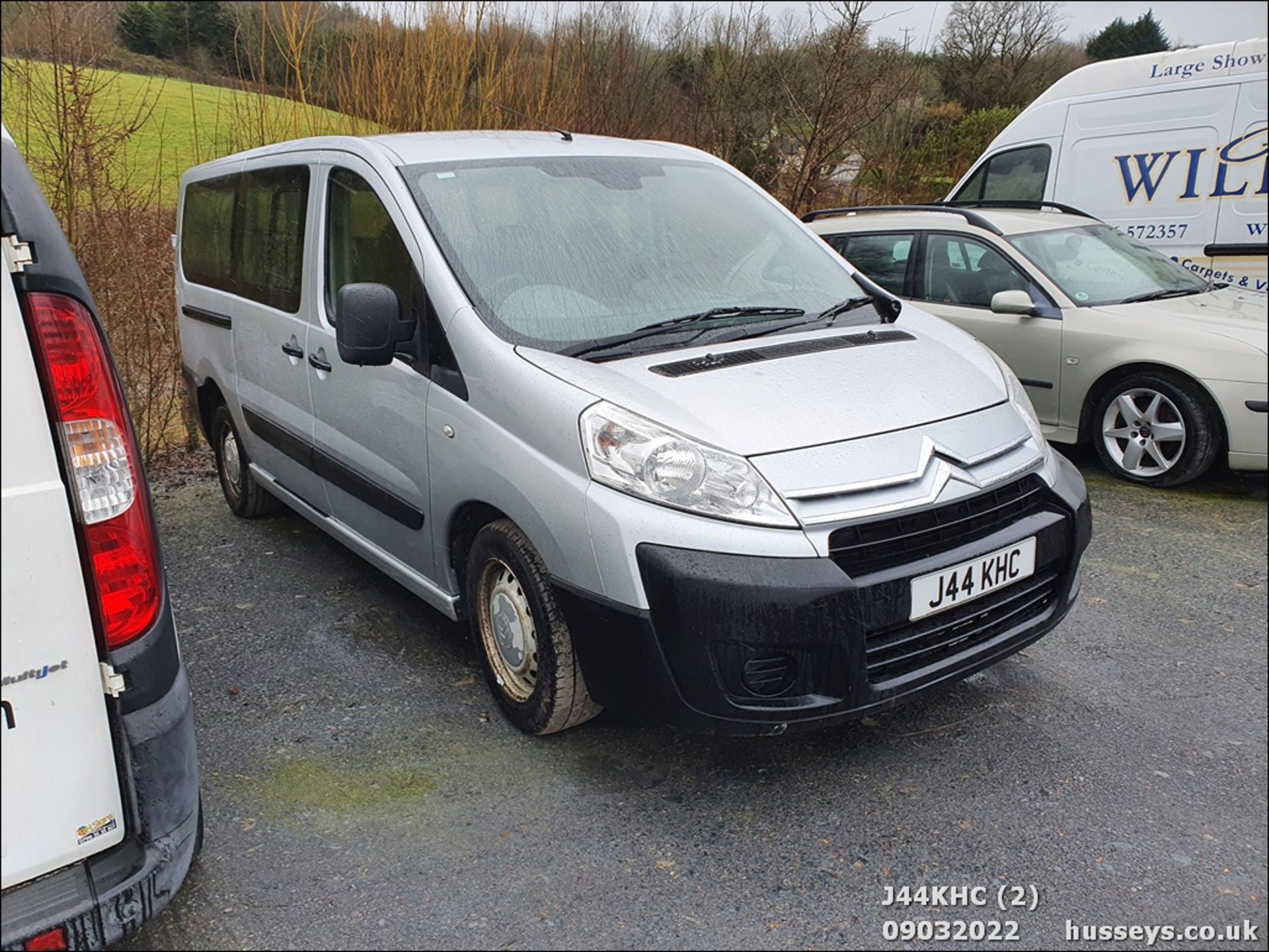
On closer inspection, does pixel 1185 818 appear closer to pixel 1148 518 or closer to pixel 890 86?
pixel 1148 518

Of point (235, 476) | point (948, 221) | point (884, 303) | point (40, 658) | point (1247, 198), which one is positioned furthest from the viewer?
point (1247, 198)

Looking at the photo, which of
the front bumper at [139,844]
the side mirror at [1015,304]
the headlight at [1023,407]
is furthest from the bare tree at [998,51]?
the front bumper at [139,844]

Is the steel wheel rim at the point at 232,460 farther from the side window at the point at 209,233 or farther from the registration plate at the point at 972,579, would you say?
the registration plate at the point at 972,579

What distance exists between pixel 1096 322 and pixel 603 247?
3.42 meters

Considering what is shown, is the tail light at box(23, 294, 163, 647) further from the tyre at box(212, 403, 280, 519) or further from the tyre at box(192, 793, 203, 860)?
the tyre at box(212, 403, 280, 519)

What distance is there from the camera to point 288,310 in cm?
392

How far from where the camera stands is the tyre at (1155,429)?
4922 mm

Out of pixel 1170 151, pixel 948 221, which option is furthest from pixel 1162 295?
pixel 1170 151

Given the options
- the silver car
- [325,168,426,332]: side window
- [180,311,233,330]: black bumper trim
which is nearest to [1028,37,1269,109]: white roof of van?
the silver car

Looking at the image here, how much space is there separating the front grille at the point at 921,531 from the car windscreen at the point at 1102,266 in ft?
11.4

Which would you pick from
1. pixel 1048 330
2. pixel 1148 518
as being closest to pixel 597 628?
pixel 1148 518

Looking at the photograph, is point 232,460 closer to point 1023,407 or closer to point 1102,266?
point 1023,407

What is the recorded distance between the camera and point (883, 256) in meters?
6.64

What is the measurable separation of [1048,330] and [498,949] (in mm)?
4728
